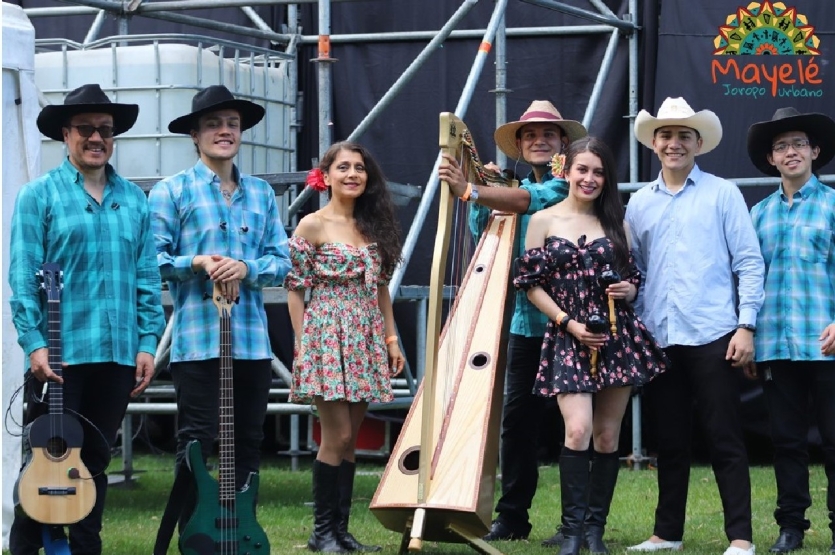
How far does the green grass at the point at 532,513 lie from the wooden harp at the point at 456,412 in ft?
1.77

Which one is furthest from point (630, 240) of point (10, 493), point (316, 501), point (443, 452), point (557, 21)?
point (557, 21)

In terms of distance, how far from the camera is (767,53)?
8.51 m

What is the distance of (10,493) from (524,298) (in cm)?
227

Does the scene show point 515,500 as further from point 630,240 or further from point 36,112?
point 36,112

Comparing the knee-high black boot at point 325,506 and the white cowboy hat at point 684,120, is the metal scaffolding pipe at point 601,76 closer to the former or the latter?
the white cowboy hat at point 684,120

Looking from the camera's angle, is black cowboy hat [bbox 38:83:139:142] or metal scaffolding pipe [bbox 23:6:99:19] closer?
black cowboy hat [bbox 38:83:139:142]

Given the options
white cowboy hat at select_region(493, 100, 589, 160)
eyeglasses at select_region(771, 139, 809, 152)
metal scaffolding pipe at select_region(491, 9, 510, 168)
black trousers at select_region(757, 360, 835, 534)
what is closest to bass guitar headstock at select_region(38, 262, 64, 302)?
white cowboy hat at select_region(493, 100, 589, 160)

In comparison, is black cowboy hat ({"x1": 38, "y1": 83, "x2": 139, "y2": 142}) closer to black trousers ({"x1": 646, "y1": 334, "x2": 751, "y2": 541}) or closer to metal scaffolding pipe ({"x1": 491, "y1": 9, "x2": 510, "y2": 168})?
black trousers ({"x1": 646, "y1": 334, "x2": 751, "y2": 541})

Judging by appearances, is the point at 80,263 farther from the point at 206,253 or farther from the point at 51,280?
the point at 206,253

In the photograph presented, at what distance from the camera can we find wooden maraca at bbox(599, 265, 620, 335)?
5535mm

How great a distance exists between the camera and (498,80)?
25.6ft

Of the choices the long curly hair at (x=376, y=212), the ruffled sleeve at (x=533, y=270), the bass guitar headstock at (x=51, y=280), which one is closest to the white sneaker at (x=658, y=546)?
the ruffled sleeve at (x=533, y=270)

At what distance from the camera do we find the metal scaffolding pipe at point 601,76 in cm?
843

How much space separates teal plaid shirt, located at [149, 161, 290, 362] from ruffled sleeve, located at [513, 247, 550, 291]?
0.91 m
